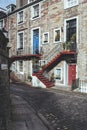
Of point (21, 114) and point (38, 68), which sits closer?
point (21, 114)

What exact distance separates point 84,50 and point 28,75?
31.2ft

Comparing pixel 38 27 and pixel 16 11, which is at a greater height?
pixel 16 11

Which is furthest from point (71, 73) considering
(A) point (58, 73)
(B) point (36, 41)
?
(B) point (36, 41)

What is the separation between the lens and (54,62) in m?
27.7

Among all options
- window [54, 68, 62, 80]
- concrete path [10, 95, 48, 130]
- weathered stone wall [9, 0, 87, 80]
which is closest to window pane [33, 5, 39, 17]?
weathered stone wall [9, 0, 87, 80]

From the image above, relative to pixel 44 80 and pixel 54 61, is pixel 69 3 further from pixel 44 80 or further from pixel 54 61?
pixel 44 80

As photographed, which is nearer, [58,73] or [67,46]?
[67,46]

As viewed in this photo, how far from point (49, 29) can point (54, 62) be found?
3.96m

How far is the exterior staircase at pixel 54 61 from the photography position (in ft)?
84.8

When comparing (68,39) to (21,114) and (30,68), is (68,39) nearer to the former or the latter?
(30,68)

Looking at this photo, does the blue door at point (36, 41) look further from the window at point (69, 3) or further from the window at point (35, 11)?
the window at point (69, 3)

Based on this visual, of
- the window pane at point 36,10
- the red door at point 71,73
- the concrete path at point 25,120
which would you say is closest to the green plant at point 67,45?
the red door at point 71,73

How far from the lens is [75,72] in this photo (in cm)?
2592

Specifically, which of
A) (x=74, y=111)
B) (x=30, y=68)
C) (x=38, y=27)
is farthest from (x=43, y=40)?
(x=74, y=111)
